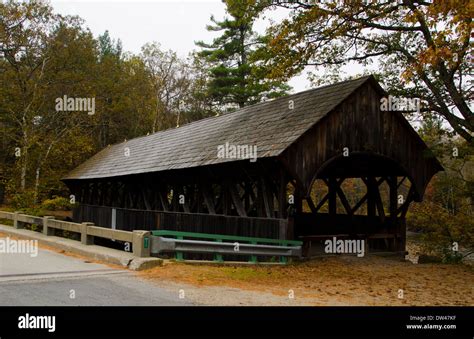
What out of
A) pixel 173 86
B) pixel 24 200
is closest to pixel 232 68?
pixel 173 86

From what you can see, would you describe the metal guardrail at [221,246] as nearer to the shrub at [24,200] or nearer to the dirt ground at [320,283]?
the dirt ground at [320,283]

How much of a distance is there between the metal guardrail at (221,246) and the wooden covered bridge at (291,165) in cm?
40

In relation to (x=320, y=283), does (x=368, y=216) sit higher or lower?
higher

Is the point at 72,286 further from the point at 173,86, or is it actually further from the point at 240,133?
the point at 173,86

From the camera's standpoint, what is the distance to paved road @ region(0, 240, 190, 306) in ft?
21.7

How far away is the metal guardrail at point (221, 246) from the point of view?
10.6 metres

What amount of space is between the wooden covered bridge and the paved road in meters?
5.17

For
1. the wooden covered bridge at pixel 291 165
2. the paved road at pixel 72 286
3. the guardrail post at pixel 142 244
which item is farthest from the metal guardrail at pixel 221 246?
the paved road at pixel 72 286

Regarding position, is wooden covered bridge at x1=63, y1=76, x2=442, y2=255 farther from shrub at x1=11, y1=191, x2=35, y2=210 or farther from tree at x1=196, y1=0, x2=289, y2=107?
tree at x1=196, y1=0, x2=289, y2=107

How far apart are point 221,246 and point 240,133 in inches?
205

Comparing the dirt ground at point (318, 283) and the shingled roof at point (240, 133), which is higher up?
the shingled roof at point (240, 133)

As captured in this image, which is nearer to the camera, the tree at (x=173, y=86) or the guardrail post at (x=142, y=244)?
the guardrail post at (x=142, y=244)

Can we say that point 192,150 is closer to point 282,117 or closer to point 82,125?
point 282,117

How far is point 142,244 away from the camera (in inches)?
412
